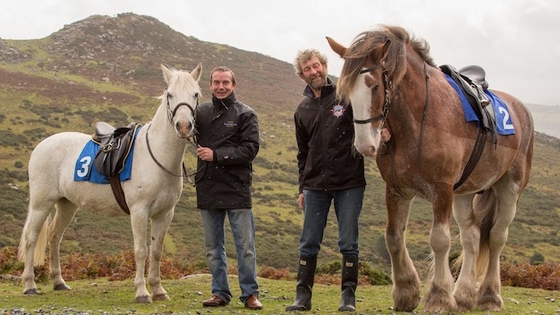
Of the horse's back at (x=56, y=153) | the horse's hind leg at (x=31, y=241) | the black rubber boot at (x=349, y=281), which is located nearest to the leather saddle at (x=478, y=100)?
the black rubber boot at (x=349, y=281)

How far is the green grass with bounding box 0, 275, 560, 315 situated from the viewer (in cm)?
712

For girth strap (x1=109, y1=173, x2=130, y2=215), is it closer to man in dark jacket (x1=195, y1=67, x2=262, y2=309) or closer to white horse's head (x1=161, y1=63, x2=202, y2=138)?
white horse's head (x1=161, y1=63, x2=202, y2=138)

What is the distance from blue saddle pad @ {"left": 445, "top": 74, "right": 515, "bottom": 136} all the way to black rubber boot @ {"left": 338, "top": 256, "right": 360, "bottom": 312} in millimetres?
→ 1958

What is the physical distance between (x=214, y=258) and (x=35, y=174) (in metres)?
3.54

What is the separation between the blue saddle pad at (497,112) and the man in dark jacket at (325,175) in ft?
3.97

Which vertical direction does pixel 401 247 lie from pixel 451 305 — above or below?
above

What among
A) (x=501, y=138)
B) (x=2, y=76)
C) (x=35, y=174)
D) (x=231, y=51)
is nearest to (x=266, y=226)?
(x=35, y=174)

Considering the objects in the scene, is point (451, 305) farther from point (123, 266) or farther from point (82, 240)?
point (82, 240)

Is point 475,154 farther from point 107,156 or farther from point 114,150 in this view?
point 107,156

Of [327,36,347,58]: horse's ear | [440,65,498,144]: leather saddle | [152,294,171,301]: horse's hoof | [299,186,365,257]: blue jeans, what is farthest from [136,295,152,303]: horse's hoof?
[440,65,498,144]: leather saddle

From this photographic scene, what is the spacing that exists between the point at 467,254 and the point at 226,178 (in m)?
3.08

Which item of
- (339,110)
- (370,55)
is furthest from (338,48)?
(339,110)

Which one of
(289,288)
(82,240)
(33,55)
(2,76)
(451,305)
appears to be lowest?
(82,240)

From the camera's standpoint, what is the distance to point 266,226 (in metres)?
34.8
